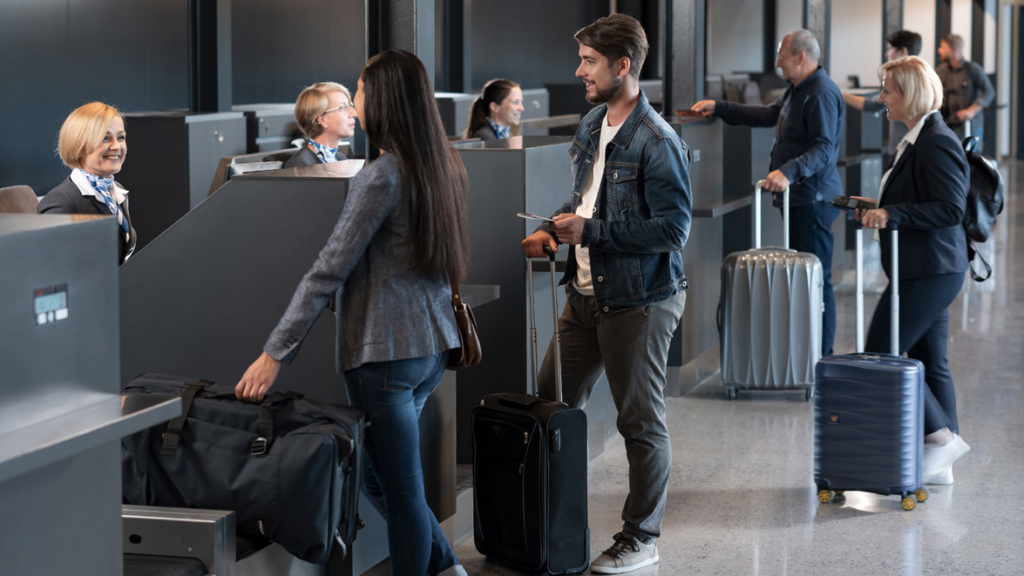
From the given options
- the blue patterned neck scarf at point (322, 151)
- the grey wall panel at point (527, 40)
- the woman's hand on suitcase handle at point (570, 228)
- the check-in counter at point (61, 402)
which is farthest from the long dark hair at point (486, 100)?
the grey wall panel at point (527, 40)

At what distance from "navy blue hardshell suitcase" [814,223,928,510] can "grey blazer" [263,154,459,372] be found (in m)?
1.64

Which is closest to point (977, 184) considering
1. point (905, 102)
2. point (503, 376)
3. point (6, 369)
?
point (905, 102)

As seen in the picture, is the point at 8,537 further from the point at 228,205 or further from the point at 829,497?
the point at 829,497

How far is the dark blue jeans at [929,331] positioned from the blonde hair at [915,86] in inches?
22.5

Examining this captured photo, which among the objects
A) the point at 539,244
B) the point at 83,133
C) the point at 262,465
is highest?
the point at 83,133

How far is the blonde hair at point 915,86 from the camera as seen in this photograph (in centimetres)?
393

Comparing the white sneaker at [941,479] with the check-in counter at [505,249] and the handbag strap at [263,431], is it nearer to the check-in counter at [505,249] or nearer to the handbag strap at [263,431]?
the check-in counter at [505,249]

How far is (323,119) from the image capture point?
15.6ft

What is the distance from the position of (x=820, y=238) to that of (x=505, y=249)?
253cm

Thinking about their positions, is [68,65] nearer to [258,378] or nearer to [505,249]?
[505,249]

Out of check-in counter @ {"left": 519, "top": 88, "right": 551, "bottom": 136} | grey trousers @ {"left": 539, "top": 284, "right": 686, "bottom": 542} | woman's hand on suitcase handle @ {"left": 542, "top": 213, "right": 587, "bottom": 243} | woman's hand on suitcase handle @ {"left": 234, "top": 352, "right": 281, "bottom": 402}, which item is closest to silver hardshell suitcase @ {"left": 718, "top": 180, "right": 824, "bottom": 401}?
grey trousers @ {"left": 539, "top": 284, "right": 686, "bottom": 542}

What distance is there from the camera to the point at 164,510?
2568 millimetres

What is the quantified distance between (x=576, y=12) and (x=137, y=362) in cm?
1116

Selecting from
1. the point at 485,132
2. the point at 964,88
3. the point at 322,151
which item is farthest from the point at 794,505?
the point at 964,88
